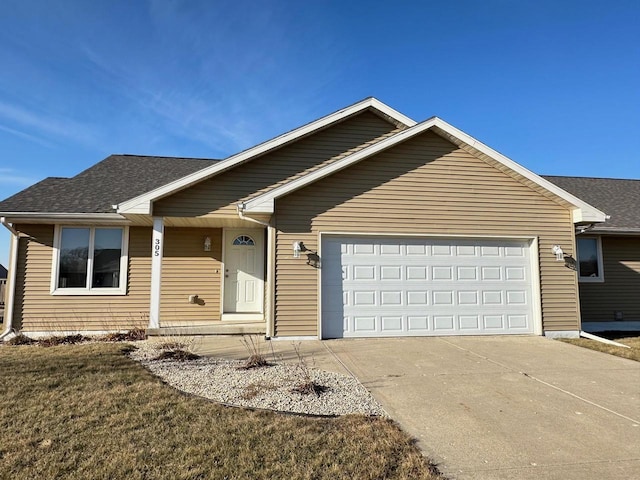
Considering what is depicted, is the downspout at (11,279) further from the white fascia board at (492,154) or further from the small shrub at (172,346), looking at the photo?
the white fascia board at (492,154)

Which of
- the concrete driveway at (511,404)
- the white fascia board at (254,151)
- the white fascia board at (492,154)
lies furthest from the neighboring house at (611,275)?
the white fascia board at (254,151)

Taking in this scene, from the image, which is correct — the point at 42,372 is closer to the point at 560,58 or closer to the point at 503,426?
the point at 503,426

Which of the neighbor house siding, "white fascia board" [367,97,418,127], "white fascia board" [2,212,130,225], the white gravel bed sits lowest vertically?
the white gravel bed

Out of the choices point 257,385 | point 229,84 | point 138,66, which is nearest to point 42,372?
point 257,385

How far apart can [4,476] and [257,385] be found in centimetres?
268

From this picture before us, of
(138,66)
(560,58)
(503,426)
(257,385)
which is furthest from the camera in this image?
(560,58)

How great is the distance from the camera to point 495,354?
23.0ft

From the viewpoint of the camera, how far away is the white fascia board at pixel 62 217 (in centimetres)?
899

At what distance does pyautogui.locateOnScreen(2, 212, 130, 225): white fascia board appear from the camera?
8.99 metres

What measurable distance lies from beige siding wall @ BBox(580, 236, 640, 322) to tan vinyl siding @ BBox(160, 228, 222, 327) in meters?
10.4

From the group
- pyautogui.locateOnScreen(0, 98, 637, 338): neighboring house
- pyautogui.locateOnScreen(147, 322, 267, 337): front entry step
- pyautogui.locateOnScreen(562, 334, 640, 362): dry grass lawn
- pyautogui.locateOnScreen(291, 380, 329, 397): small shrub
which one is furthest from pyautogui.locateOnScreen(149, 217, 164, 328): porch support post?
pyautogui.locateOnScreen(562, 334, 640, 362): dry grass lawn

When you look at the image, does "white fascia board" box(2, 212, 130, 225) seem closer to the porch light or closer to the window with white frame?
the window with white frame

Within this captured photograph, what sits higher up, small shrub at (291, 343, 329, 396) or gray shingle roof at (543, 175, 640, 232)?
gray shingle roof at (543, 175, 640, 232)

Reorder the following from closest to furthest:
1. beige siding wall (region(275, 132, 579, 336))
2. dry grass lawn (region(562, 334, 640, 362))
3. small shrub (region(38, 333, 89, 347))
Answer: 1. dry grass lawn (region(562, 334, 640, 362))
2. small shrub (region(38, 333, 89, 347))
3. beige siding wall (region(275, 132, 579, 336))
